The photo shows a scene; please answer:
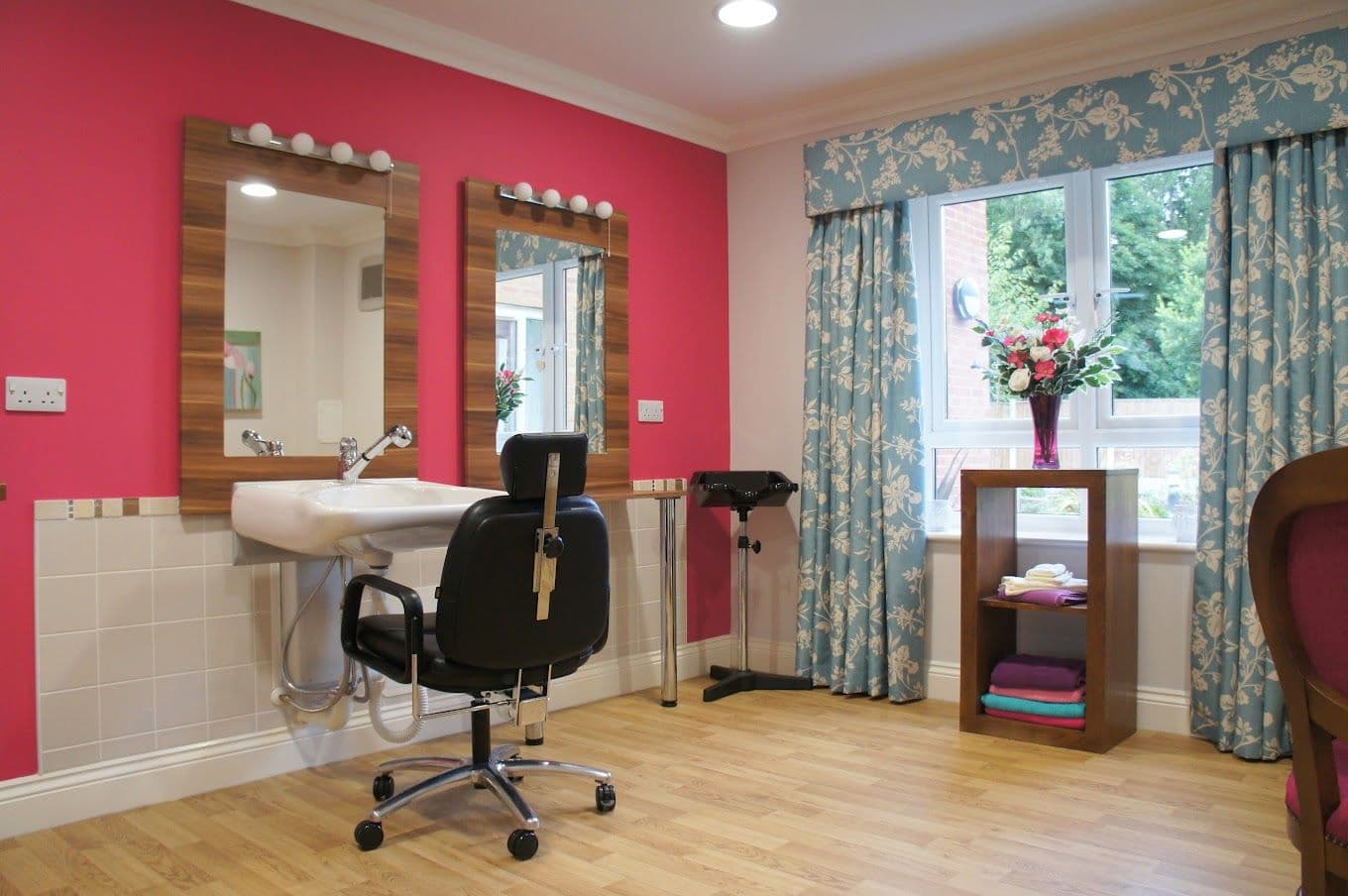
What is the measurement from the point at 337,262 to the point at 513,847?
6.36 ft

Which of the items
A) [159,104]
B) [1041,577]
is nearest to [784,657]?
[1041,577]

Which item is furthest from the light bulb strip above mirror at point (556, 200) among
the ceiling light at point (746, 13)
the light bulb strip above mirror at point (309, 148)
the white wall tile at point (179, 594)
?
the white wall tile at point (179, 594)

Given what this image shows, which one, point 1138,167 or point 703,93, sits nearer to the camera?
point 1138,167

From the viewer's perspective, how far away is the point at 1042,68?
379 centimetres

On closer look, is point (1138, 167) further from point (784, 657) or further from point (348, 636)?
point (348, 636)

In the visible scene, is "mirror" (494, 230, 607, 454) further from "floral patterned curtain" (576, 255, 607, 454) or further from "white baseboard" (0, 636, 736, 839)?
"white baseboard" (0, 636, 736, 839)

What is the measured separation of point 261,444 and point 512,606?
109 cm

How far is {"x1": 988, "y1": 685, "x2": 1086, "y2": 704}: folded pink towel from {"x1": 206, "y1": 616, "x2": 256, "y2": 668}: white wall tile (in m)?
2.52

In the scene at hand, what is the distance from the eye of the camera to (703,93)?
4227 mm

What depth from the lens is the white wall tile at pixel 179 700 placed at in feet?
9.59

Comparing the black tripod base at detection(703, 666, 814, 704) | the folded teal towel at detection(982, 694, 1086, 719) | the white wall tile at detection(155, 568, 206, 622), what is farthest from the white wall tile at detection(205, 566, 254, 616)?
the folded teal towel at detection(982, 694, 1086, 719)

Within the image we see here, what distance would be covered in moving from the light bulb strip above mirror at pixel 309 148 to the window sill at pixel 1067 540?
8.34 ft

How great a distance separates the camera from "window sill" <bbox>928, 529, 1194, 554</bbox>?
3604 mm

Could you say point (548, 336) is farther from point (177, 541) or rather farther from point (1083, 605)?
point (1083, 605)
